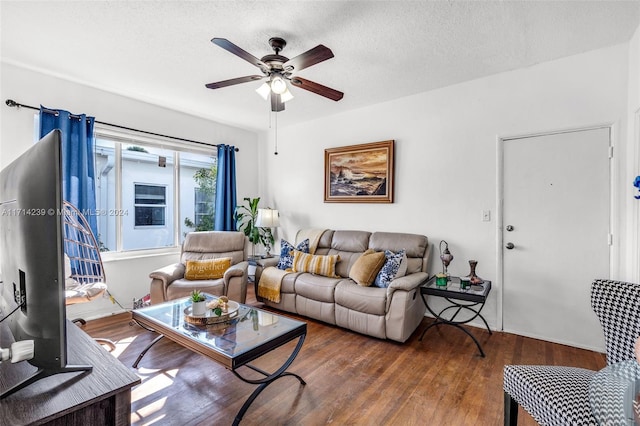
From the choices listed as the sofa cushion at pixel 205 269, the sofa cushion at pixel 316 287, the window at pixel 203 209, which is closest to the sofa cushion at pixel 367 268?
the sofa cushion at pixel 316 287

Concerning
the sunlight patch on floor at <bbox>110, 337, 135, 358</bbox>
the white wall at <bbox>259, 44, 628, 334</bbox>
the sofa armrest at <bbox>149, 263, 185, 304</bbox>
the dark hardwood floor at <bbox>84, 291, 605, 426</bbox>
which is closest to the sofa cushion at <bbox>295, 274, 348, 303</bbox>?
the dark hardwood floor at <bbox>84, 291, 605, 426</bbox>

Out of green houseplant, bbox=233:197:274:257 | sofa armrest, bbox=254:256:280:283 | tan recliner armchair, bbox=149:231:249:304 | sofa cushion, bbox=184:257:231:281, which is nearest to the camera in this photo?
tan recliner armchair, bbox=149:231:249:304

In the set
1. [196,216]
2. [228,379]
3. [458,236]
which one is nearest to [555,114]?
[458,236]

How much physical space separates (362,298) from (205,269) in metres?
1.79

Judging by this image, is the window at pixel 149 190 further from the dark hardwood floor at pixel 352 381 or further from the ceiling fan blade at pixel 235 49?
the ceiling fan blade at pixel 235 49

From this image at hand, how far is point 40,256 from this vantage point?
68 cm

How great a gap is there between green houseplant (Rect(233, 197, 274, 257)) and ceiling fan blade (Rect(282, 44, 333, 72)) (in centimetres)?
293

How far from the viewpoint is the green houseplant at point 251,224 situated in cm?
481

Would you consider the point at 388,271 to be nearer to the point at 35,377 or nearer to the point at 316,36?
the point at 316,36

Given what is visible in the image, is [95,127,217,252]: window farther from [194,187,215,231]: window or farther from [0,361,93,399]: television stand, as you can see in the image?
[0,361,93,399]: television stand

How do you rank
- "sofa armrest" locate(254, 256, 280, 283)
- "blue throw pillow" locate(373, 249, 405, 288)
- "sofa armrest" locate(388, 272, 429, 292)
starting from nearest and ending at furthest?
"sofa armrest" locate(388, 272, 429, 292) < "blue throw pillow" locate(373, 249, 405, 288) < "sofa armrest" locate(254, 256, 280, 283)

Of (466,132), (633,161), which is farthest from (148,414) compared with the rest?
(633,161)

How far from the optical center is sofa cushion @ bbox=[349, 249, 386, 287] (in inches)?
123

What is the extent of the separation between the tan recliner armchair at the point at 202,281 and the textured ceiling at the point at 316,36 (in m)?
1.87
